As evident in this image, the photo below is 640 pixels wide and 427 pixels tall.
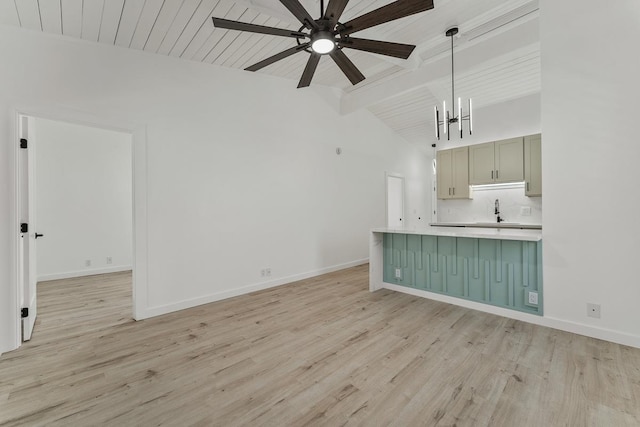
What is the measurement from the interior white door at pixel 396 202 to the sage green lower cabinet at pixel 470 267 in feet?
10.3

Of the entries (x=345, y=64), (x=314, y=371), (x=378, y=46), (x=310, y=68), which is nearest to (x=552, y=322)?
(x=314, y=371)

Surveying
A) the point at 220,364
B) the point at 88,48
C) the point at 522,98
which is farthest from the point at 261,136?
the point at 522,98

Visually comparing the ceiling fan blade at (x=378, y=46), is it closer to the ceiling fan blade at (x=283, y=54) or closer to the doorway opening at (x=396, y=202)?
the ceiling fan blade at (x=283, y=54)

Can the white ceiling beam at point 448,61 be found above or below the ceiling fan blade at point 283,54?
above

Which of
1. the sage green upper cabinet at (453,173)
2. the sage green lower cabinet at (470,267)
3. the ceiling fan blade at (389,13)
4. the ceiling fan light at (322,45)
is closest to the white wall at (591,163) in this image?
the sage green lower cabinet at (470,267)

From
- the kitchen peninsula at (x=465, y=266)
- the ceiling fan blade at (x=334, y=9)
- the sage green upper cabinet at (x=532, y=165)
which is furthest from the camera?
the sage green upper cabinet at (x=532, y=165)

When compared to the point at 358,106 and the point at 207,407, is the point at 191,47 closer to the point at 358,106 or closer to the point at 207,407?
the point at 358,106

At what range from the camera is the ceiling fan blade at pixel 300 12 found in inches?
69.9

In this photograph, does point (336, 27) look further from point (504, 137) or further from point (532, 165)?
point (504, 137)

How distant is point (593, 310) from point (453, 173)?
13.1 ft

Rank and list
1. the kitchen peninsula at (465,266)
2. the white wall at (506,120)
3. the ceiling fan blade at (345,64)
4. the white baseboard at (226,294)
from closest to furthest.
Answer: the ceiling fan blade at (345,64)
the kitchen peninsula at (465,266)
the white baseboard at (226,294)
the white wall at (506,120)

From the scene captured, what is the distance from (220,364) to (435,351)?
5.87ft

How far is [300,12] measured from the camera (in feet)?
6.08

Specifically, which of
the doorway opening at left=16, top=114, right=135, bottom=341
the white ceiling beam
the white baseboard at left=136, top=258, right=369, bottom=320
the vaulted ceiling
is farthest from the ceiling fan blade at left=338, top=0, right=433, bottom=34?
the doorway opening at left=16, top=114, right=135, bottom=341
